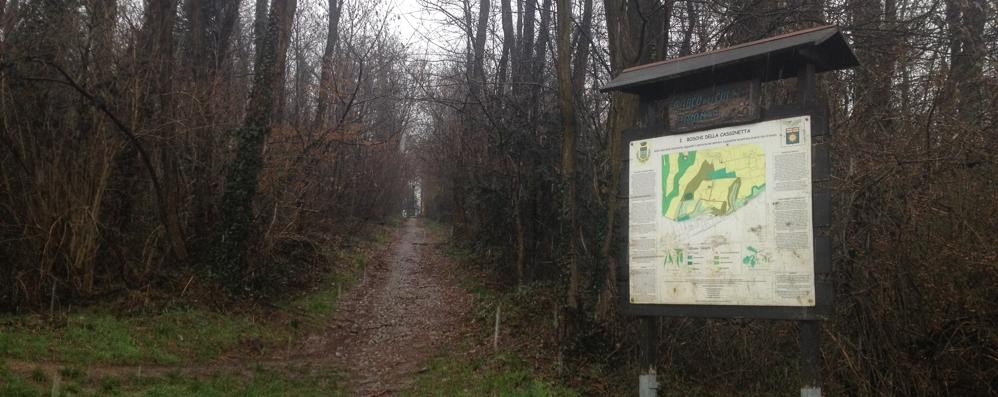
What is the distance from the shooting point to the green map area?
675cm

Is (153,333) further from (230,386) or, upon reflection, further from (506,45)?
(506,45)

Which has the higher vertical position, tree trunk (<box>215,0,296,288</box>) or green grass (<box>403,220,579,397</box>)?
tree trunk (<box>215,0,296,288</box>)

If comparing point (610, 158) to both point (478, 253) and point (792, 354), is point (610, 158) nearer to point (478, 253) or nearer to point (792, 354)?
point (792, 354)

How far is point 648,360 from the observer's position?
7.68 metres

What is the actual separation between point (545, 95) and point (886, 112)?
9.23 meters

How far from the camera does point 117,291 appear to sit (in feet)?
A: 41.2

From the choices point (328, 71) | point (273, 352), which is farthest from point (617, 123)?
point (328, 71)

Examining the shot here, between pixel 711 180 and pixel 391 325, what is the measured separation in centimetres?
979

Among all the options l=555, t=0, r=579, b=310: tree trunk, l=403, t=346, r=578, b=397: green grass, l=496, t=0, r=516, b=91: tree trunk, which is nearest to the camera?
l=403, t=346, r=578, b=397: green grass

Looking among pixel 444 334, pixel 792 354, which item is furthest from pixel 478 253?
pixel 792 354

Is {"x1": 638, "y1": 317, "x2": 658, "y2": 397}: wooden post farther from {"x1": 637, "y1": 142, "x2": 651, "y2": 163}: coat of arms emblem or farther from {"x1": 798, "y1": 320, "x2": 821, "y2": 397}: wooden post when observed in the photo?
{"x1": 637, "y1": 142, "x2": 651, "y2": 163}: coat of arms emblem

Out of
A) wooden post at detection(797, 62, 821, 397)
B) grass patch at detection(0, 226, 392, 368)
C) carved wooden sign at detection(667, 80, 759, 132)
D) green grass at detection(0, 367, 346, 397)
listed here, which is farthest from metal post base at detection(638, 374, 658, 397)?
grass patch at detection(0, 226, 392, 368)

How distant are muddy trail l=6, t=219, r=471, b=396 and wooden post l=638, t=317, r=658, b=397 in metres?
3.88

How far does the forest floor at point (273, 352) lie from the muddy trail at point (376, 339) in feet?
0.09
